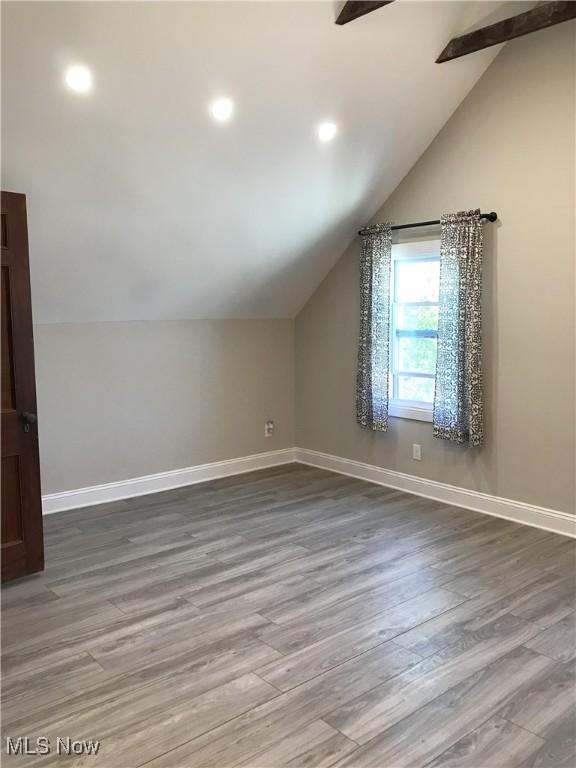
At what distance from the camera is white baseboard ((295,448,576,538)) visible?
4176mm

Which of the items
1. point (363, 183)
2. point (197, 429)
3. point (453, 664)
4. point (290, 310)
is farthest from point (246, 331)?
point (453, 664)

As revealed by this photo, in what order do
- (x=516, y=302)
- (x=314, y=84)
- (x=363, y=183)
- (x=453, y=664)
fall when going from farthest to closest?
(x=363, y=183) → (x=516, y=302) → (x=314, y=84) → (x=453, y=664)

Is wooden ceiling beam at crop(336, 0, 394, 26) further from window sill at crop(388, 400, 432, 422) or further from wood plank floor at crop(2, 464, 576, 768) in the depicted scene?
wood plank floor at crop(2, 464, 576, 768)

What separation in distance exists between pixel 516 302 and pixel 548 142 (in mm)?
990

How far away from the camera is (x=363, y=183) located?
475 centimetres

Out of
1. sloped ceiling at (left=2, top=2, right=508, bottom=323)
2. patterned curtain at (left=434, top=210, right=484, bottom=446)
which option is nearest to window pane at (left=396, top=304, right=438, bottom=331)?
patterned curtain at (left=434, top=210, right=484, bottom=446)

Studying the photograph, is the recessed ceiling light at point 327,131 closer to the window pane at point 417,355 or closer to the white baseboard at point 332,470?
the window pane at point 417,355

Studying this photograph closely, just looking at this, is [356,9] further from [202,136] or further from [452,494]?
[452,494]

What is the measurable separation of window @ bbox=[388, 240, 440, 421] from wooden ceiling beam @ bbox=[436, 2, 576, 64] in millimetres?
1255

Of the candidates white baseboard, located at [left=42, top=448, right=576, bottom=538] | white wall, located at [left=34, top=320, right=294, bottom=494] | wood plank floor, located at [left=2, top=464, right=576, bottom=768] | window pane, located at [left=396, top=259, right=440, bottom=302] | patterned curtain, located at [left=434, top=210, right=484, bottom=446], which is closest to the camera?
wood plank floor, located at [left=2, top=464, right=576, bottom=768]

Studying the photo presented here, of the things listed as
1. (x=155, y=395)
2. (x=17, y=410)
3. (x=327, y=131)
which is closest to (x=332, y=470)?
Result: (x=155, y=395)

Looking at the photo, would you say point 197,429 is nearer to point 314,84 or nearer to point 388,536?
point 388,536

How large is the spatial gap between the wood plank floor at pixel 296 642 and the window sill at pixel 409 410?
0.77m

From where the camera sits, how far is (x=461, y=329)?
4469 mm
